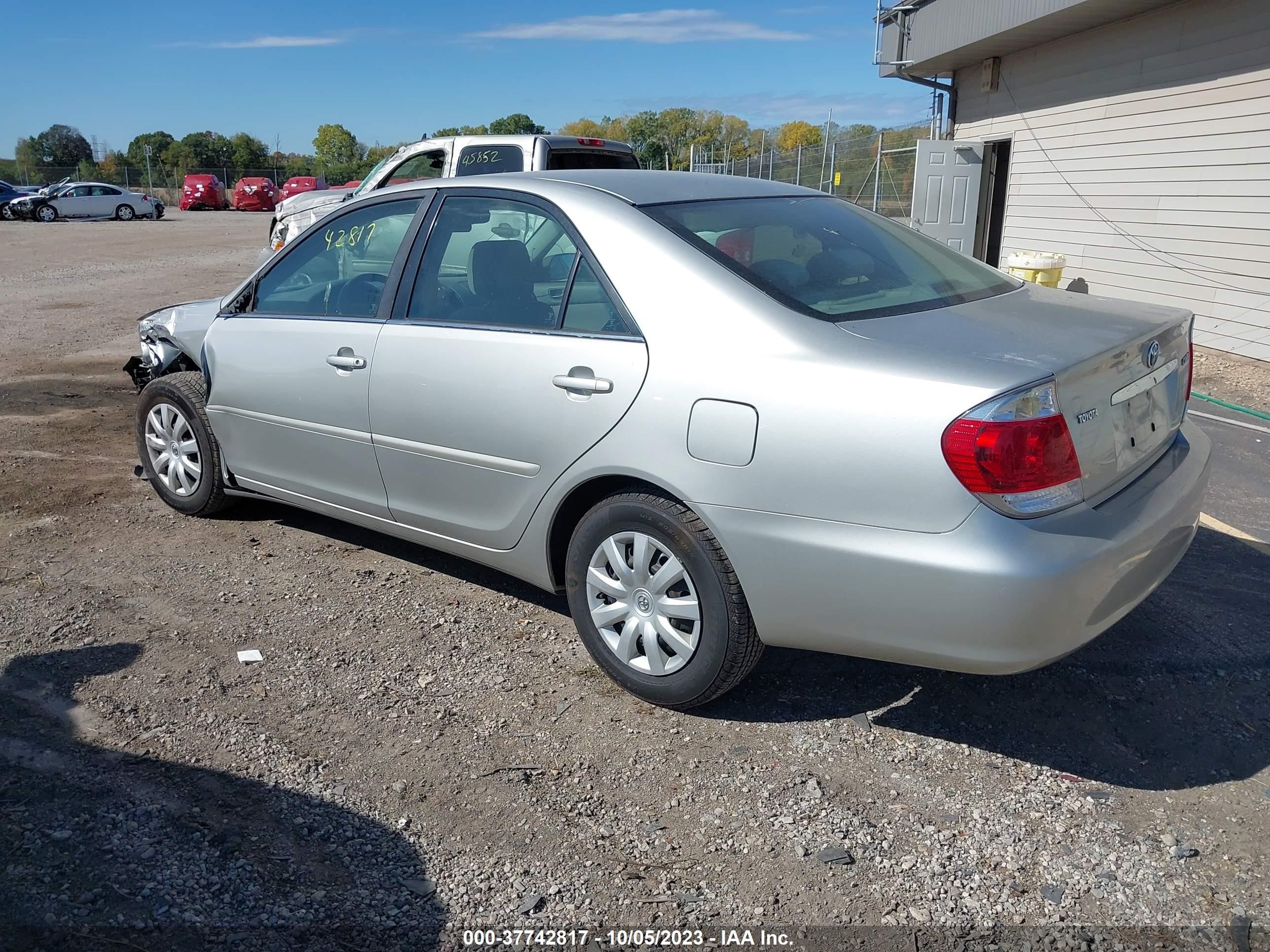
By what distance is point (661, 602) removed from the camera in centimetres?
338

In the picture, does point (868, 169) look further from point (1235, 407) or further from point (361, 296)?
point (361, 296)

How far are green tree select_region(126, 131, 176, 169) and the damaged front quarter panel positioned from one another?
344 feet

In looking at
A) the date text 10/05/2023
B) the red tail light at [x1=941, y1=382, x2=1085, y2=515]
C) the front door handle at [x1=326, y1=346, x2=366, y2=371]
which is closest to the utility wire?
the red tail light at [x1=941, y1=382, x2=1085, y2=515]

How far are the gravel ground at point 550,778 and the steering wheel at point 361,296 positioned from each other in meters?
1.20

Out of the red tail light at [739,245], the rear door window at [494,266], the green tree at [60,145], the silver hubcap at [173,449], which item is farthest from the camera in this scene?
the green tree at [60,145]

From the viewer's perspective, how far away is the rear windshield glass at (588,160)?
9.85m

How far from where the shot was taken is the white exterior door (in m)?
15.9

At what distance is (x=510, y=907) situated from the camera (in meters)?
2.60

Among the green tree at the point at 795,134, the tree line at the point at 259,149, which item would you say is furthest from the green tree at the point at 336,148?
the green tree at the point at 795,134

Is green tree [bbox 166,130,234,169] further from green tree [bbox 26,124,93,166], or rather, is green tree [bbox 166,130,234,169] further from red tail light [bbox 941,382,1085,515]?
red tail light [bbox 941,382,1085,515]

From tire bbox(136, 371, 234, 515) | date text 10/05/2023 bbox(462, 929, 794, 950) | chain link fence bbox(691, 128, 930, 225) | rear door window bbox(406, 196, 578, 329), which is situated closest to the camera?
date text 10/05/2023 bbox(462, 929, 794, 950)

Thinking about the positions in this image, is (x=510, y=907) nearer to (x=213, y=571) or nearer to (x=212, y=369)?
(x=213, y=571)

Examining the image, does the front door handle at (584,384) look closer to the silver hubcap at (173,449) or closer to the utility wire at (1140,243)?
the silver hubcap at (173,449)

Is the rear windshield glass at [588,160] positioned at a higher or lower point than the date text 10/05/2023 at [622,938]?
higher
